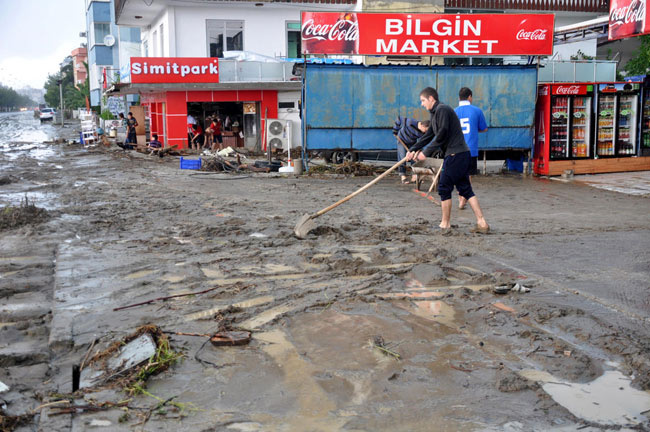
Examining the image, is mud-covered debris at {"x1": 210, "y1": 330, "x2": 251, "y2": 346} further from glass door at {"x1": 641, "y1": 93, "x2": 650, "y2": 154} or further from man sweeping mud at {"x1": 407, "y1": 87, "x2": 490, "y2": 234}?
glass door at {"x1": 641, "y1": 93, "x2": 650, "y2": 154}

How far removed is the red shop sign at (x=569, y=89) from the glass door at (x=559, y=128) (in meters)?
0.18

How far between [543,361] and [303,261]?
314cm

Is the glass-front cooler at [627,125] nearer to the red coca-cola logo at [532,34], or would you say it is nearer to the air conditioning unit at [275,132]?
the red coca-cola logo at [532,34]

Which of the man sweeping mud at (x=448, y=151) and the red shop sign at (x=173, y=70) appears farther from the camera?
the red shop sign at (x=173, y=70)

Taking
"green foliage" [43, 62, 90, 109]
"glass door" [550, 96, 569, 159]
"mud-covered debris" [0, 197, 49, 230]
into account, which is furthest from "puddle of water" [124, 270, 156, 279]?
"green foliage" [43, 62, 90, 109]

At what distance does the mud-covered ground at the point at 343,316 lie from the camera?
11.7 ft

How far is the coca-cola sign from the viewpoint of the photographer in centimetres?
1359

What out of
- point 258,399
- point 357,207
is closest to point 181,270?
point 258,399

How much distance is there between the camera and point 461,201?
990cm

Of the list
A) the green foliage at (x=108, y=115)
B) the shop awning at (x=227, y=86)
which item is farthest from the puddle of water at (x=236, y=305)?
the green foliage at (x=108, y=115)

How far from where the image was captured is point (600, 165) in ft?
51.8

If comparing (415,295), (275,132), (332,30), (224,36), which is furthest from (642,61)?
(415,295)

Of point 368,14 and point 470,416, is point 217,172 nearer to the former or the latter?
point 368,14

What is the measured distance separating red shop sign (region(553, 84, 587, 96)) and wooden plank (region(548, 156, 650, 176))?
5.30 ft
